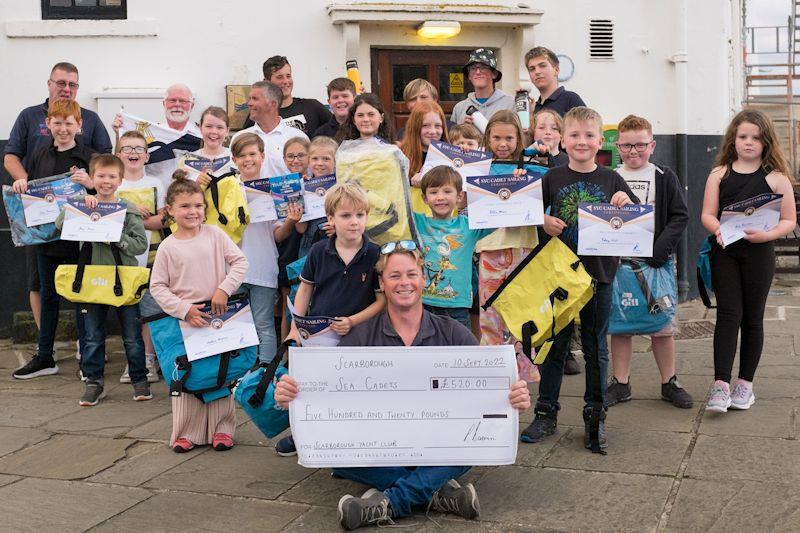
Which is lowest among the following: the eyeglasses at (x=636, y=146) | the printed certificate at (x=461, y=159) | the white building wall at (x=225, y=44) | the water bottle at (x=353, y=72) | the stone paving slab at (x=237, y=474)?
the stone paving slab at (x=237, y=474)

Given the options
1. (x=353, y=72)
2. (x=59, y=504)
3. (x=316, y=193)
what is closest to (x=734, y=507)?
(x=59, y=504)

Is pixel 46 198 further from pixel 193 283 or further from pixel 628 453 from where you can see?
pixel 628 453

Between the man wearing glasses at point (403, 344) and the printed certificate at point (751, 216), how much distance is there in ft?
6.95

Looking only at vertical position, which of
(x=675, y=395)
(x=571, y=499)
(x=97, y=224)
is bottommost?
(x=571, y=499)

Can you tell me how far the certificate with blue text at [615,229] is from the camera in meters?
5.20

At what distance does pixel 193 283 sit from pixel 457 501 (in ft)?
7.13

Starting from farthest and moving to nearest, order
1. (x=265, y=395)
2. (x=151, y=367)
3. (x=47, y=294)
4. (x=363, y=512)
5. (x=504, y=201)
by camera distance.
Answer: (x=47, y=294) < (x=151, y=367) < (x=504, y=201) < (x=265, y=395) < (x=363, y=512)

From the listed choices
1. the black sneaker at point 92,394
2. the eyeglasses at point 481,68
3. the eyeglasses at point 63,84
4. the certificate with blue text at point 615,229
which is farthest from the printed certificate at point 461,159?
the eyeglasses at point 63,84

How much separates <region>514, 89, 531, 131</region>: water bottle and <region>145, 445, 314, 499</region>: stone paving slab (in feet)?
10.8

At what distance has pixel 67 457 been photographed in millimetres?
5484

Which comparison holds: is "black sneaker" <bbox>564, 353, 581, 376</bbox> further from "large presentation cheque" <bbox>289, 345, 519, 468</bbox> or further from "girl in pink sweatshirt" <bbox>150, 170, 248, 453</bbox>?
"large presentation cheque" <bbox>289, 345, 519, 468</bbox>

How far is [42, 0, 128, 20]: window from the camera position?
29.9 ft

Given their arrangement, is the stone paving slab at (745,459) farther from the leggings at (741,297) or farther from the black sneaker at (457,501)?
the black sneaker at (457,501)

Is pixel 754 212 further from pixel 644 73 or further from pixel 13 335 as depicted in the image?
pixel 13 335
